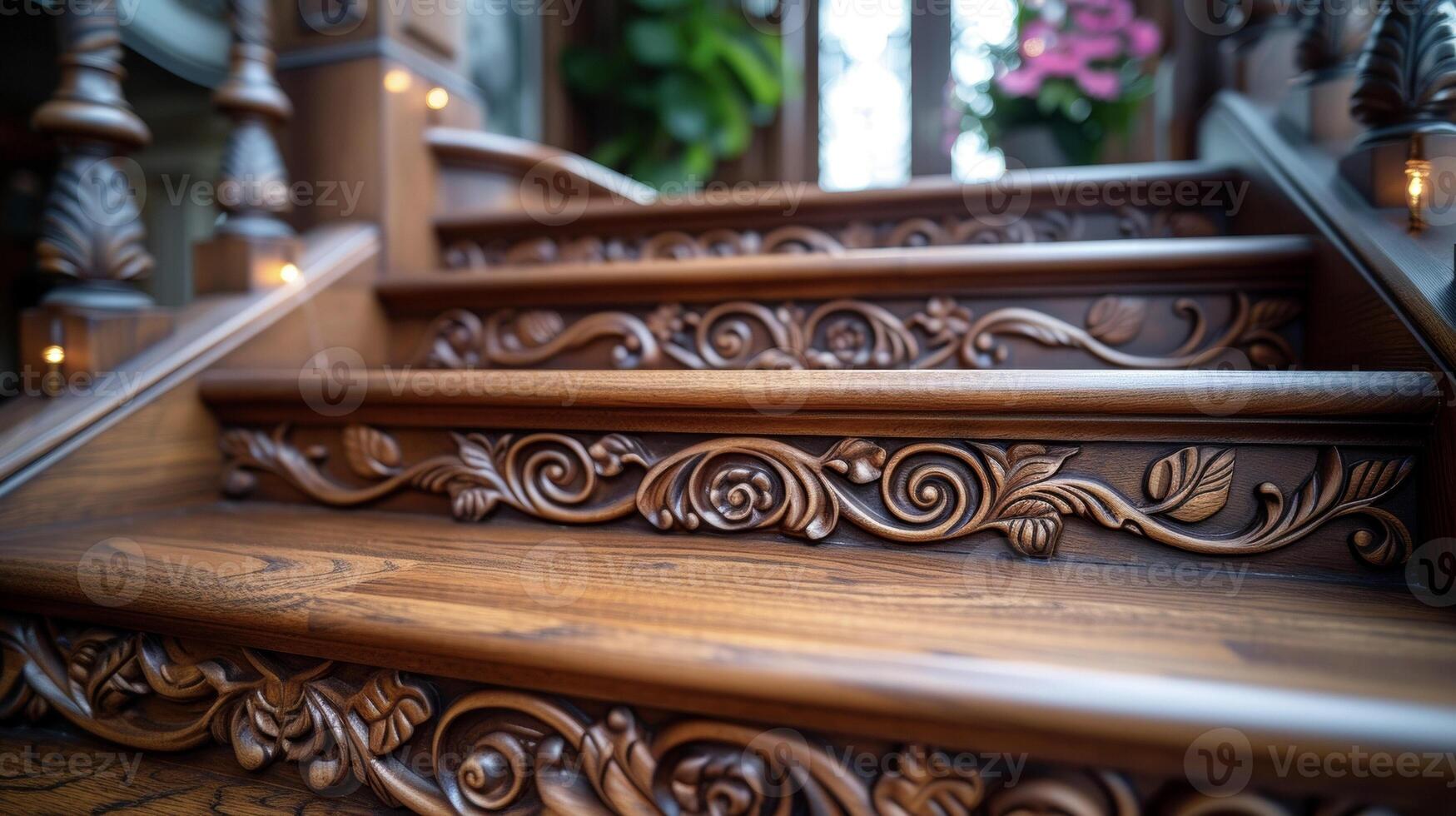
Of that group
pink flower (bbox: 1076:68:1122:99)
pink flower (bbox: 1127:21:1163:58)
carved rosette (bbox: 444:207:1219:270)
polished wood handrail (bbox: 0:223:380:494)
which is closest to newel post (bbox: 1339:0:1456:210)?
carved rosette (bbox: 444:207:1219:270)

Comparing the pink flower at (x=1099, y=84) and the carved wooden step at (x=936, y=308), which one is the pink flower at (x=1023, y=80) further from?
the carved wooden step at (x=936, y=308)

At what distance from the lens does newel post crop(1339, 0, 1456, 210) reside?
700 millimetres

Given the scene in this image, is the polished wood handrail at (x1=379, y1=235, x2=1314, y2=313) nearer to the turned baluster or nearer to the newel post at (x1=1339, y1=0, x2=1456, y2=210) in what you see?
the newel post at (x1=1339, y1=0, x2=1456, y2=210)

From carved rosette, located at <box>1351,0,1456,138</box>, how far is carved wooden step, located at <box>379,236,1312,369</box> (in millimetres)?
136

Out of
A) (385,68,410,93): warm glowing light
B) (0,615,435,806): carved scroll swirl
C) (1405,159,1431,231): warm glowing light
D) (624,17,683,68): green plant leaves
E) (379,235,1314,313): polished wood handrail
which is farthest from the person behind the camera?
(624,17,683,68): green plant leaves

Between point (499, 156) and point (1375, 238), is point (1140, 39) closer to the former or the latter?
point (1375, 238)

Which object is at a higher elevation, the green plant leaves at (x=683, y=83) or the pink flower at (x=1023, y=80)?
the green plant leaves at (x=683, y=83)

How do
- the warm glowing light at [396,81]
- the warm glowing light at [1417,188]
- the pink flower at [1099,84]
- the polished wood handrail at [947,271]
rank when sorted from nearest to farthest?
the warm glowing light at [1417,188]
the polished wood handrail at [947,271]
the warm glowing light at [396,81]
the pink flower at [1099,84]

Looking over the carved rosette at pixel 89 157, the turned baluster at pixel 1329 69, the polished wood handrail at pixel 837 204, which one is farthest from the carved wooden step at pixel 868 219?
the carved rosette at pixel 89 157

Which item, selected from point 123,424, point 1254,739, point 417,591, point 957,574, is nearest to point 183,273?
point 123,424

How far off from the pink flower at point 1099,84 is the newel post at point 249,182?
145 cm

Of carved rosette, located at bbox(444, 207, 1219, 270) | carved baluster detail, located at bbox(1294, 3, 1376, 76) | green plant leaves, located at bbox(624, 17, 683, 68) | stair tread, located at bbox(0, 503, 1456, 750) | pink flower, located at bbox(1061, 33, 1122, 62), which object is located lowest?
stair tread, located at bbox(0, 503, 1456, 750)

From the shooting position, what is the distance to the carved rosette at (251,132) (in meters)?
0.95

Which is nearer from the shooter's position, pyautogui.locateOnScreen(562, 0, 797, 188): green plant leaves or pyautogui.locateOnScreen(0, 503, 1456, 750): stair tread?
pyautogui.locateOnScreen(0, 503, 1456, 750): stair tread
